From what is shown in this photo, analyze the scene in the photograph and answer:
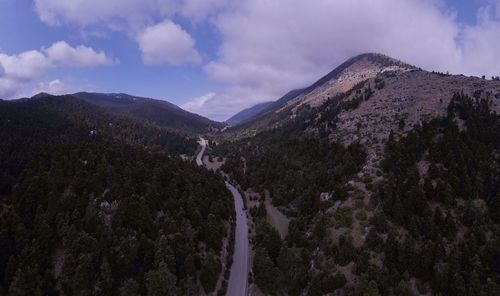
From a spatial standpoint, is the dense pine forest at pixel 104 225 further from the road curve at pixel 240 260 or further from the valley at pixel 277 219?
the road curve at pixel 240 260

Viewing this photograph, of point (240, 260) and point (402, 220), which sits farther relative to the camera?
point (240, 260)

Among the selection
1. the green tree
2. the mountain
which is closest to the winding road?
the mountain

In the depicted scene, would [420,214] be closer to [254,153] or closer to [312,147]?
[312,147]

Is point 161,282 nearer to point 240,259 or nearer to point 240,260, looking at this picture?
point 240,260

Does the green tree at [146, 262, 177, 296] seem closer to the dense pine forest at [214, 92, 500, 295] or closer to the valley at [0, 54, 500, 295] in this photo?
the valley at [0, 54, 500, 295]

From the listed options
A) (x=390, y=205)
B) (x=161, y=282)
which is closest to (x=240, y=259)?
(x=161, y=282)

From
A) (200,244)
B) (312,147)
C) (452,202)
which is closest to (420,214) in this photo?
(452,202)

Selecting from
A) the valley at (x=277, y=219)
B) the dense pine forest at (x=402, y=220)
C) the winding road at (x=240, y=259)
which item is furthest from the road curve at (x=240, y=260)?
the dense pine forest at (x=402, y=220)
